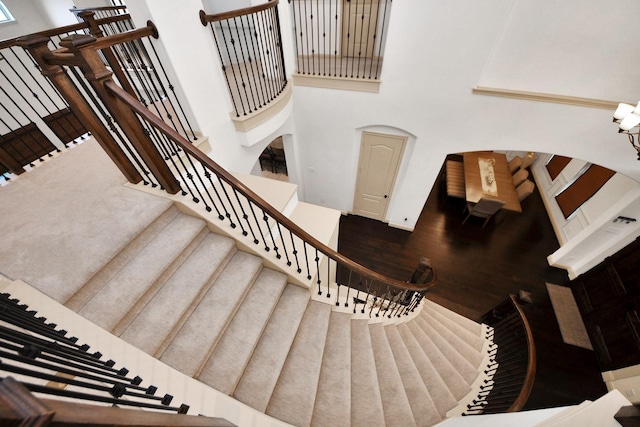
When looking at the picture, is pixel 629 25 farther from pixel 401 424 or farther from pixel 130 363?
pixel 130 363

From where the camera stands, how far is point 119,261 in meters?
1.86

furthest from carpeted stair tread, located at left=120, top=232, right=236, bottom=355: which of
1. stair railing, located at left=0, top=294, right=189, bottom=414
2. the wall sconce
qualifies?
the wall sconce

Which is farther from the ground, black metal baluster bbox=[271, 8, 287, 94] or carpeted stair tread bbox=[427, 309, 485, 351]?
black metal baluster bbox=[271, 8, 287, 94]

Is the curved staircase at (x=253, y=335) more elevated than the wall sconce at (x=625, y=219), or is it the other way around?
the wall sconce at (x=625, y=219)

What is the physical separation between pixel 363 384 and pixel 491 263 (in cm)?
406

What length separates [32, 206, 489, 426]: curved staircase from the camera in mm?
1708

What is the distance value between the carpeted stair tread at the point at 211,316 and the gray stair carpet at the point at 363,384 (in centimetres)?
131

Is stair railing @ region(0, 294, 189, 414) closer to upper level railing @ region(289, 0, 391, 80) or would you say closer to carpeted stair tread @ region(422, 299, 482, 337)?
carpeted stair tread @ region(422, 299, 482, 337)

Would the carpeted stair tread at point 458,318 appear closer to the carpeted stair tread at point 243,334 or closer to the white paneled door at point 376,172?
the white paneled door at point 376,172

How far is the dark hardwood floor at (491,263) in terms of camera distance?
3.50 metres

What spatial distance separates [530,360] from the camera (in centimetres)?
227

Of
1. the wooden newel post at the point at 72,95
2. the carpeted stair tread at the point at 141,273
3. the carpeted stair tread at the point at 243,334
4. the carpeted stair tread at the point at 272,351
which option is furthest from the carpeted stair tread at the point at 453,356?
the wooden newel post at the point at 72,95

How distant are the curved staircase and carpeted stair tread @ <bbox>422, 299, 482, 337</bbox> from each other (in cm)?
102

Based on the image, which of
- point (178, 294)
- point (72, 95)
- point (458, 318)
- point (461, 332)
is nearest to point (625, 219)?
point (458, 318)
